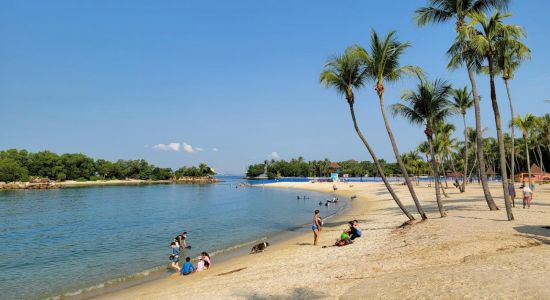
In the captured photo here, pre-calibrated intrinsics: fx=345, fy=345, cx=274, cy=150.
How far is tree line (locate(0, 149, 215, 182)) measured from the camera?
130 meters

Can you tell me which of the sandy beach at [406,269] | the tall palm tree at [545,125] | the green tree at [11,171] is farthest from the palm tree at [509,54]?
the green tree at [11,171]

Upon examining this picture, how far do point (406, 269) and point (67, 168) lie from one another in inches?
6821

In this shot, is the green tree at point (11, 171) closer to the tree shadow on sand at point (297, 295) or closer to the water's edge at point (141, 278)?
the water's edge at point (141, 278)

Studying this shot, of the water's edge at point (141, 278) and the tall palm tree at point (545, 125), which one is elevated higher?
the tall palm tree at point (545, 125)

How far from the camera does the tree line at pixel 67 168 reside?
130500mm

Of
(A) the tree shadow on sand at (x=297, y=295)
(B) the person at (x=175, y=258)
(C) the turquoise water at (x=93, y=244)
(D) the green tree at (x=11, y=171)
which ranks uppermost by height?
(D) the green tree at (x=11, y=171)

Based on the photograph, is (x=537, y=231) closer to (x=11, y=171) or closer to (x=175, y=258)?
(x=175, y=258)

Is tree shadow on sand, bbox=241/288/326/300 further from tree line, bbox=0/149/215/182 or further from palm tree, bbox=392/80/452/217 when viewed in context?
tree line, bbox=0/149/215/182

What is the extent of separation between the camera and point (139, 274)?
55.0ft

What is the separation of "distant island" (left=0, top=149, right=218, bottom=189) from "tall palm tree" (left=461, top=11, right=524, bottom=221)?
140 meters

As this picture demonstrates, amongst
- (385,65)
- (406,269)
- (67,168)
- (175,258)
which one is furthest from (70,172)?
(406,269)

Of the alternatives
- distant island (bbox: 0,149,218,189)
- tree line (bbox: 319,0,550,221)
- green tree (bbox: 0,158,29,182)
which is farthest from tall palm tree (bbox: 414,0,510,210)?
green tree (bbox: 0,158,29,182)

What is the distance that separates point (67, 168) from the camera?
154m

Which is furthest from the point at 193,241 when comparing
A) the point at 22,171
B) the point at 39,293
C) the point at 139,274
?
the point at 22,171
